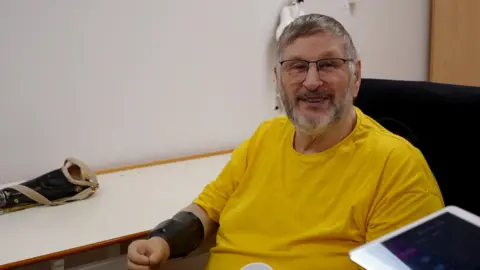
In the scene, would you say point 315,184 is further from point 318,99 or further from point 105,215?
point 105,215

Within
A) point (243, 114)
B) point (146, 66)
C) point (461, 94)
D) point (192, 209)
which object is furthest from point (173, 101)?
point (461, 94)

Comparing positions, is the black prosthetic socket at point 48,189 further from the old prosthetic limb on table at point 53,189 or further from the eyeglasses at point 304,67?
the eyeglasses at point 304,67

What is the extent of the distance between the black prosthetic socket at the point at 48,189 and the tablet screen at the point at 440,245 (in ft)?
4.02

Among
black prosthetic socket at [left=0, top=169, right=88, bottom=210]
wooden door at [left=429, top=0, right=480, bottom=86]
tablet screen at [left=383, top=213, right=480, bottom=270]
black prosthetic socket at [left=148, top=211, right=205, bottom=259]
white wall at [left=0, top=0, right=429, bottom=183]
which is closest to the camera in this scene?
tablet screen at [left=383, top=213, right=480, bottom=270]

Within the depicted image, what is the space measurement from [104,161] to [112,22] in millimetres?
545

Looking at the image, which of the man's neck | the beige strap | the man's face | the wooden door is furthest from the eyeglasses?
the wooden door

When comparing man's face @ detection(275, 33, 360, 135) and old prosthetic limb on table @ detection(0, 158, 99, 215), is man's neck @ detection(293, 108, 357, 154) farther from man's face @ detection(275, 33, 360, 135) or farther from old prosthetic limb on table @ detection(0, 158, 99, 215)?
old prosthetic limb on table @ detection(0, 158, 99, 215)

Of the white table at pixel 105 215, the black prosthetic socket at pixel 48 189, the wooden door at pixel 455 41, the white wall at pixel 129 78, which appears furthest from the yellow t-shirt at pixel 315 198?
the wooden door at pixel 455 41

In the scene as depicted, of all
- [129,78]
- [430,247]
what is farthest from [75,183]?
[430,247]

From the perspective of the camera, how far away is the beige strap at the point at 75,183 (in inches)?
61.7

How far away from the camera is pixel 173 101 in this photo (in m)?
2.02

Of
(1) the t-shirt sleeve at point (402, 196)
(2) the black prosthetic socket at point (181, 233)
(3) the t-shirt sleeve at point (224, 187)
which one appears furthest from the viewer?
(3) the t-shirt sleeve at point (224, 187)

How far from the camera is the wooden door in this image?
2574 millimetres

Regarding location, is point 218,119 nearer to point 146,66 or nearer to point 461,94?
point 146,66
